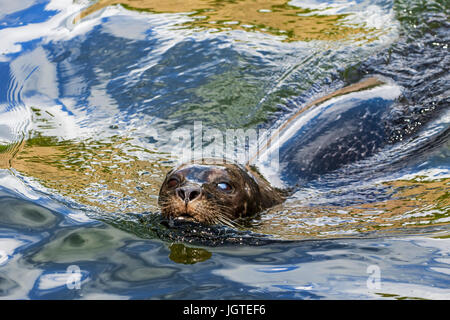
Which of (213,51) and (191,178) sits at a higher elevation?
(213,51)

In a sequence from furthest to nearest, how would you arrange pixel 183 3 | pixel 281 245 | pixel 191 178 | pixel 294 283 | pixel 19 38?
pixel 183 3, pixel 19 38, pixel 191 178, pixel 281 245, pixel 294 283

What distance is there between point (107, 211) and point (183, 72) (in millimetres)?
3351

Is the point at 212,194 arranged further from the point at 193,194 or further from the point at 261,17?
the point at 261,17

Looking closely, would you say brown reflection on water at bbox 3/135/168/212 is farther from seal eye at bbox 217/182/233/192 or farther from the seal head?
seal eye at bbox 217/182/233/192

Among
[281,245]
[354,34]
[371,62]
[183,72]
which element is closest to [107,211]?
[281,245]

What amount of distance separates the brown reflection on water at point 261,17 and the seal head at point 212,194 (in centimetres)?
395

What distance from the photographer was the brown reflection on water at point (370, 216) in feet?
15.1

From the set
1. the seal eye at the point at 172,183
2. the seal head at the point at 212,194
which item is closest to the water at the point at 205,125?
the seal head at the point at 212,194

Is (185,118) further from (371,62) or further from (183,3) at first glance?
(183,3)

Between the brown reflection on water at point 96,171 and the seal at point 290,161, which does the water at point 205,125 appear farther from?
the seal at point 290,161

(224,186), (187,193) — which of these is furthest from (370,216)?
(187,193)

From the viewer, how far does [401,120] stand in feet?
22.6

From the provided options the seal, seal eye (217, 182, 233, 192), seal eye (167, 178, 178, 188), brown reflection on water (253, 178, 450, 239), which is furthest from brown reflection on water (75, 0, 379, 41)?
seal eye (167, 178, 178, 188)

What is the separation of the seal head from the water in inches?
5.0
